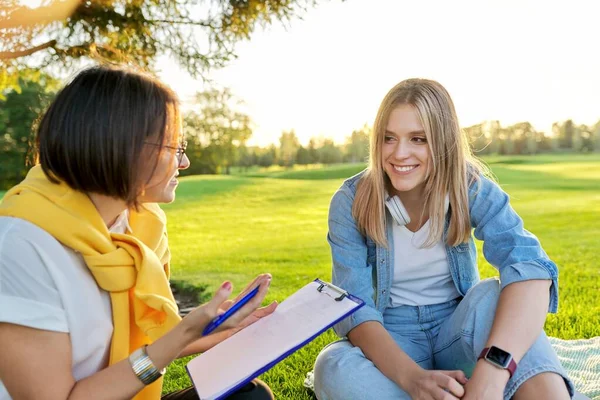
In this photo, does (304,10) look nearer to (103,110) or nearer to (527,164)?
(103,110)

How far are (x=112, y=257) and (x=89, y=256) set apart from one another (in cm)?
7

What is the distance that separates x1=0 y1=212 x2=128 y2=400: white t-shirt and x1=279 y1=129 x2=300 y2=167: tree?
2088 centimetres

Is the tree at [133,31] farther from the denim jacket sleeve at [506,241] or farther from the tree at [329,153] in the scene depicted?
the tree at [329,153]

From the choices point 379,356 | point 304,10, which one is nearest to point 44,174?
point 379,356

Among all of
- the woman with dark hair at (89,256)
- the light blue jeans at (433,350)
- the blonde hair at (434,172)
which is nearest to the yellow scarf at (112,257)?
the woman with dark hair at (89,256)

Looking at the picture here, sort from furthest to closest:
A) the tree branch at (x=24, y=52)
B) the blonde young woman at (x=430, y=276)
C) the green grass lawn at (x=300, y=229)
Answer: the tree branch at (x=24, y=52), the green grass lawn at (x=300, y=229), the blonde young woman at (x=430, y=276)

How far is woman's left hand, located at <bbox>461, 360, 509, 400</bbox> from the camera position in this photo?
2080 mm

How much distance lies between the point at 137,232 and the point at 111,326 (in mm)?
387

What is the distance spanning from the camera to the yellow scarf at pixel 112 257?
160 centimetres

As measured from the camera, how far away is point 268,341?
1.89 metres

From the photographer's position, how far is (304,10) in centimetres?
606

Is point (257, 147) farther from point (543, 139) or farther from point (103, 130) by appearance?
point (103, 130)

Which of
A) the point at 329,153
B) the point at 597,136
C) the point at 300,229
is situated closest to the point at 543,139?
the point at 597,136

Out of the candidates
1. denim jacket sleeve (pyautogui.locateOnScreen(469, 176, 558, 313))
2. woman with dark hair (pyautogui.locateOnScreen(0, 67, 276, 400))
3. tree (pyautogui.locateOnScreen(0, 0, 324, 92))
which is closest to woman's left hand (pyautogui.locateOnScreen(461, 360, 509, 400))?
denim jacket sleeve (pyautogui.locateOnScreen(469, 176, 558, 313))
